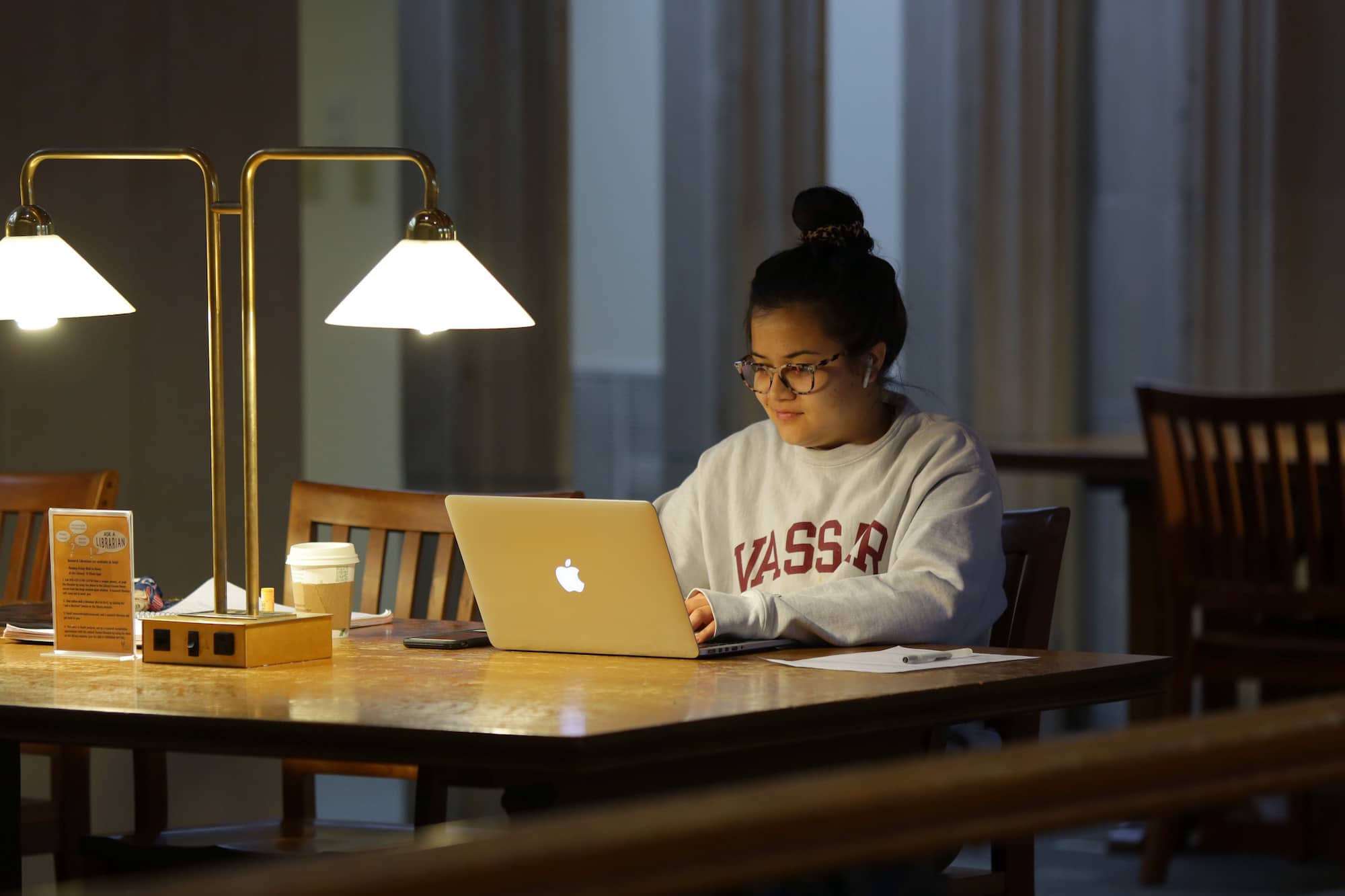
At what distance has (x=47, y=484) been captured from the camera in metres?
2.43

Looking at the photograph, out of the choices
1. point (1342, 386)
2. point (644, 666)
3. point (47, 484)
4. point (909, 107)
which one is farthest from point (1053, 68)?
point (644, 666)

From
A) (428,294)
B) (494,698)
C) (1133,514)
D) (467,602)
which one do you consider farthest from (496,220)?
(494,698)

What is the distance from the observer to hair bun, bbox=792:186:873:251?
214 centimetres

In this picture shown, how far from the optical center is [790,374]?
2033mm

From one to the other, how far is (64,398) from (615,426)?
1417 millimetres

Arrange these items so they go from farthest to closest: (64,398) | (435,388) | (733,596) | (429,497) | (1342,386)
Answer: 1. (1342,386)
2. (435,388)
3. (64,398)
4. (429,497)
5. (733,596)

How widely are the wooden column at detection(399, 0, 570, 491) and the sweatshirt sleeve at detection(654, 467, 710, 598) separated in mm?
1512

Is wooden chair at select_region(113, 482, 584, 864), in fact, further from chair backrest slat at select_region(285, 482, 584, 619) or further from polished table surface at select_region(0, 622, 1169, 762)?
polished table surface at select_region(0, 622, 1169, 762)

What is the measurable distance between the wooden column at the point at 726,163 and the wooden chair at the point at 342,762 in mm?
1783

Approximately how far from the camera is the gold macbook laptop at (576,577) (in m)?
1.61

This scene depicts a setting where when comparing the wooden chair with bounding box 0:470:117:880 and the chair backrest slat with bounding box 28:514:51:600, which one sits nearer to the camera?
the wooden chair with bounding box 0:470:117:880

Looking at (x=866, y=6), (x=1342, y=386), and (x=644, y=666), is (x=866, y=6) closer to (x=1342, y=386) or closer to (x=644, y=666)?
(x=1342, y=386)

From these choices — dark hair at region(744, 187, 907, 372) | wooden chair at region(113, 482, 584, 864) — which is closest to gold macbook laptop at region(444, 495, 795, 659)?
wooden chair at region(113, 482, 584, 864)

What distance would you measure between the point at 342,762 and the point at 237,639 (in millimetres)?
413
